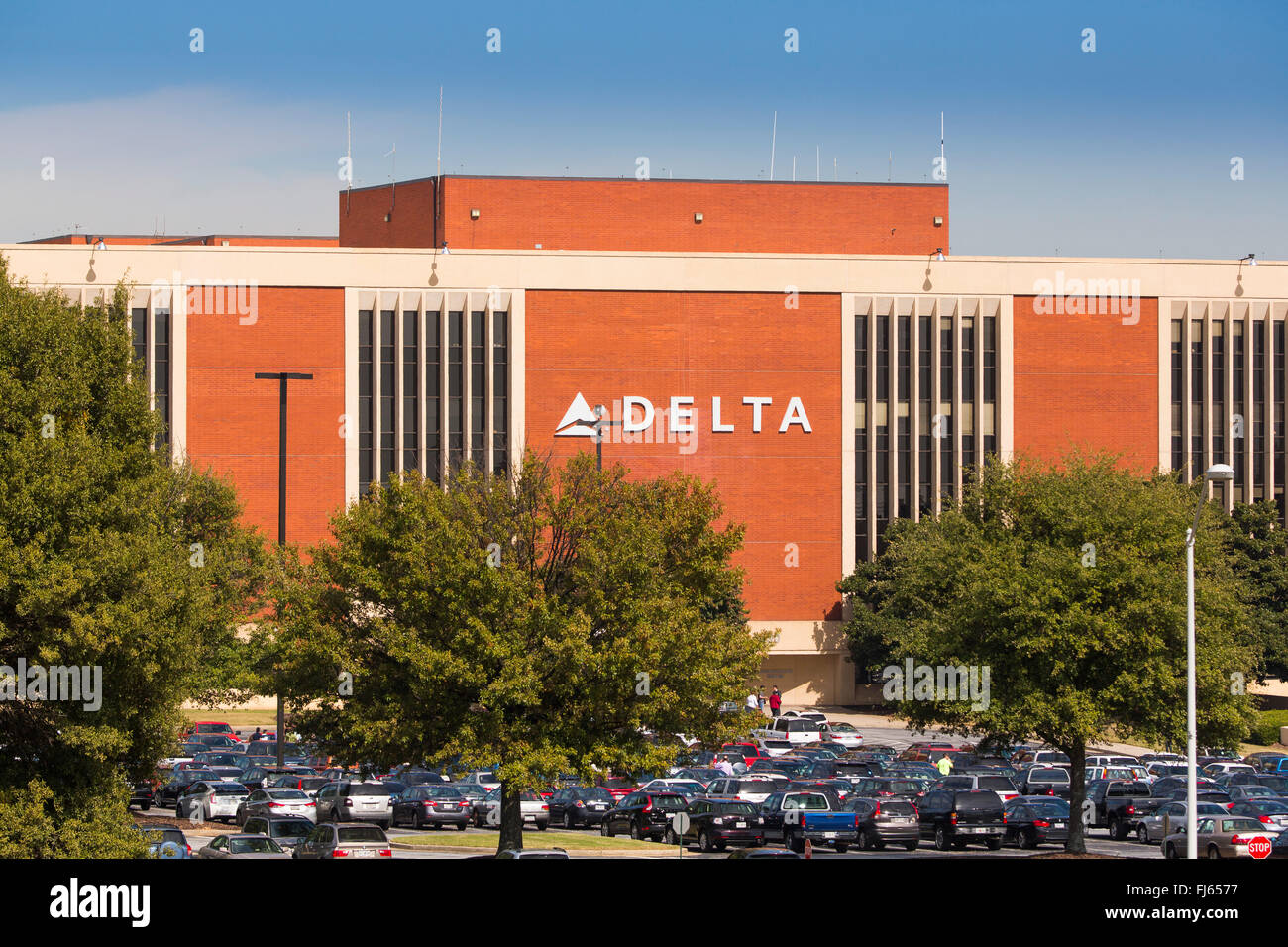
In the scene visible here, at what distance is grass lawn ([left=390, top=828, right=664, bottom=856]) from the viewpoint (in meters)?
32.4

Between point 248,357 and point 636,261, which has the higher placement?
point 636,261

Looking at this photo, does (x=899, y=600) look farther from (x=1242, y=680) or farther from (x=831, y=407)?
(x=1242, y=680)

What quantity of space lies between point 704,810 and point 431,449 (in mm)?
42681

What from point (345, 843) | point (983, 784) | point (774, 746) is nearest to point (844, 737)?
point (774, 746)

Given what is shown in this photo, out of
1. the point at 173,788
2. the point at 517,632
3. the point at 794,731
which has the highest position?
the point at 517,632

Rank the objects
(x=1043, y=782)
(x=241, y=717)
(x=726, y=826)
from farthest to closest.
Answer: (x=241, y=717) → (x=1043, y=782) → (x=726, y=826)

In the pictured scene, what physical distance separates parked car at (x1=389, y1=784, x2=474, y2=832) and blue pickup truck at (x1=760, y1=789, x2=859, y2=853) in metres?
7.65

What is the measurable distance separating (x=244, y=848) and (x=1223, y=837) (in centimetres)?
1909

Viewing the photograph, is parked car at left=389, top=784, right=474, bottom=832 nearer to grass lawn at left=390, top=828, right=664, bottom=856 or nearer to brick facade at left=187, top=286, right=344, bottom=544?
grass lawn at left=390, top=828, right=664, bottom=856

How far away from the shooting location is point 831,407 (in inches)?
2975

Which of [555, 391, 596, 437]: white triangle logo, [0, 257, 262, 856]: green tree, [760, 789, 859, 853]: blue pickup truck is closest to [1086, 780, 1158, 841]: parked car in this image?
[760, 789, 859, 853]: blue pickup truck

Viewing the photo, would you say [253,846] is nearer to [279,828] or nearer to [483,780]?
[279,828]

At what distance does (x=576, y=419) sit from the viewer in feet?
242

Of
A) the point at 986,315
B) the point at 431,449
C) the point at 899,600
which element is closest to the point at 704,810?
the point at 899,600
